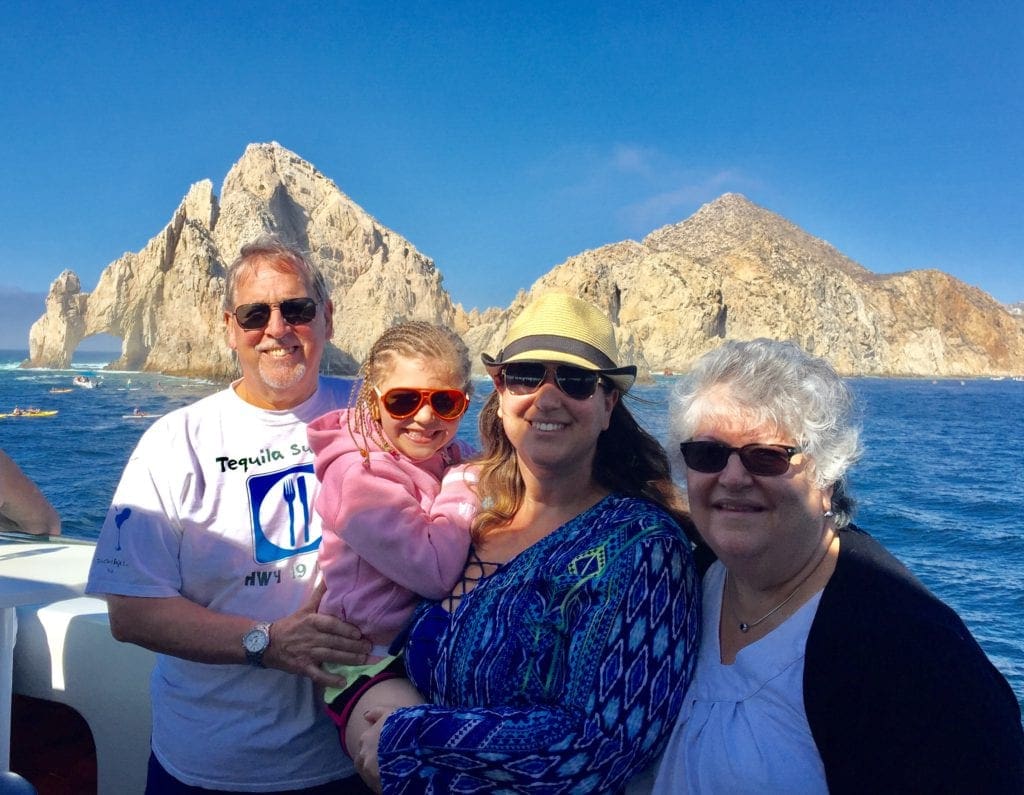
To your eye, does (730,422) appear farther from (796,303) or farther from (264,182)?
(796,303)

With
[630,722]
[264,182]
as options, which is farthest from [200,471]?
[264,182]

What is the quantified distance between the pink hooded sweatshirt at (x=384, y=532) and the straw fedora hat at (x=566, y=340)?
345 millimetres

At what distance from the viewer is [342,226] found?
88.5 m

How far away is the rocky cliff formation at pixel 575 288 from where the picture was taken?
6812cm

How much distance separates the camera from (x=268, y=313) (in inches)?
75.5

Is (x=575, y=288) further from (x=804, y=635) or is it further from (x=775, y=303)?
(x=775, y=303)

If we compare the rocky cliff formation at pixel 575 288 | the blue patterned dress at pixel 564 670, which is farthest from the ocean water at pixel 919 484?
the rocky cliff formation at pixel 575 288

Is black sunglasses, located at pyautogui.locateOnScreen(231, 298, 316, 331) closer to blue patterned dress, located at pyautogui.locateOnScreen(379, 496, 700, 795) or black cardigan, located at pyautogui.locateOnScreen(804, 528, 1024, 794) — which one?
blue patterned dress, located at pyautogui.locateOnScreen(379, 496, 700, 795)

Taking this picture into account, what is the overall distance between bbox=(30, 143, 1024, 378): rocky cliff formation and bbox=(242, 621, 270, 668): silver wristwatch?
150ft

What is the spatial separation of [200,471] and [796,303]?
12259 centimetres

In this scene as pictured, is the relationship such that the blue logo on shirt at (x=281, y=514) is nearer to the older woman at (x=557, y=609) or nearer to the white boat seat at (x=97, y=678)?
the older woman at (x=557, y=609)

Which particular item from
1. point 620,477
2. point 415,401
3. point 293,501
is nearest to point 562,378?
point 620,477

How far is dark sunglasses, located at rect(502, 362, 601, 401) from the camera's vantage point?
158cm

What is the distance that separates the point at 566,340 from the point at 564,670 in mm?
671
